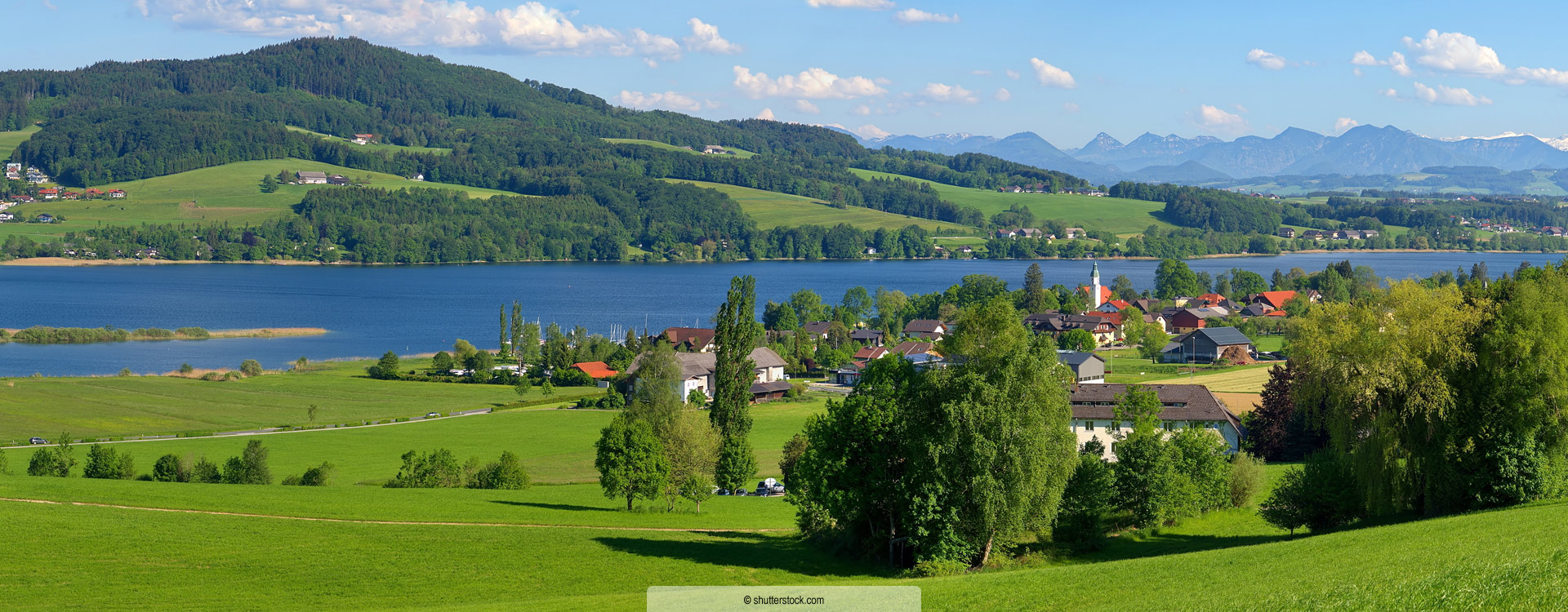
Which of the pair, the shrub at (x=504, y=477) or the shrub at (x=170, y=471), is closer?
the shrub at (x=170, y=471)

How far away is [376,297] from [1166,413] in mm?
112065

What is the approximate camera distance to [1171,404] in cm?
4450

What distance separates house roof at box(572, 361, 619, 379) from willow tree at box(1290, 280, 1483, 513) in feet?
169

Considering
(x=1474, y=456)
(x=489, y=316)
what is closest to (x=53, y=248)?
(x=489, y=316)

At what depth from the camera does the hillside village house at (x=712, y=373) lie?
66.0 m

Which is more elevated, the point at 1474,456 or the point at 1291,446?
the point at 1474,456

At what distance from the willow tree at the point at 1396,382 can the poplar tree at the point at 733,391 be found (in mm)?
19144

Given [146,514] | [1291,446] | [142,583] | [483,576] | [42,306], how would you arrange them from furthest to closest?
Answer: 1. [42,306]
2. [1291,446]
3. [146,514]
4. [483,576]
5. [142,583]

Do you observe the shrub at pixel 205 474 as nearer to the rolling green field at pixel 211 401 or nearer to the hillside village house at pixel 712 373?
the rolling green field at pixel 211 401

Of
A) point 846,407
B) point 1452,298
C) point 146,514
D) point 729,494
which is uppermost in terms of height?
point 1452,298

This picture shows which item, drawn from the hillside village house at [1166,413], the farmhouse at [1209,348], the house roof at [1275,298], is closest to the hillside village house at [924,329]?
the farmhouse at [1209,348]

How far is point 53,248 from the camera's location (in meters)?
172

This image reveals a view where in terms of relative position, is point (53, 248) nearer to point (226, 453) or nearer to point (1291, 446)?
point (226, 453)

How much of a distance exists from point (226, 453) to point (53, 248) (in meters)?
156
